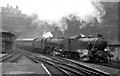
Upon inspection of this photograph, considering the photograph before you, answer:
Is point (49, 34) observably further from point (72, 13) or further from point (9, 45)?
point (72, 13)

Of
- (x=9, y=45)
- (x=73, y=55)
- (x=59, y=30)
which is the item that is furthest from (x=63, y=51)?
(x=9, y=45)

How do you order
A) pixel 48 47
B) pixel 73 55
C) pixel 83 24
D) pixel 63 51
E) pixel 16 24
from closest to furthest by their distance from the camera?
pixel 73 55 → pixel 63 51 → pixel 48 47 → pixel 83 24 → pixel 16 24

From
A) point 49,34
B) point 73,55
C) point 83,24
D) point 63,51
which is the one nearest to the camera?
point 73,55

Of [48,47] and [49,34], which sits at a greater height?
[49,34]

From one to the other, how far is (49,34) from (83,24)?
10.9 metres

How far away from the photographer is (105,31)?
46312 mm

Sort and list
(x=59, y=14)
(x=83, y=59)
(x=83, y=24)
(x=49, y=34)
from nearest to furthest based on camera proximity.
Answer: (x=83, y=59)
(x=83, y=24)
(x=59, y=14)
(x=49, y=34)

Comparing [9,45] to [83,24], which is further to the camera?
[9,45]

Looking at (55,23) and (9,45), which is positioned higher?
(55,23)

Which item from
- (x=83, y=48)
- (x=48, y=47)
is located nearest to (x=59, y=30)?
(x=48, y=47)

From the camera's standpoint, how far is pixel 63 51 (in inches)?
1088

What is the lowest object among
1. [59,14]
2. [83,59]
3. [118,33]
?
[83,59]

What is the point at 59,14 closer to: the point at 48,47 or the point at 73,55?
the point at 48,47

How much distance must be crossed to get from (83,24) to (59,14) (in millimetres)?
6488
